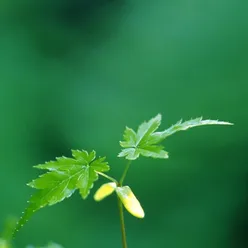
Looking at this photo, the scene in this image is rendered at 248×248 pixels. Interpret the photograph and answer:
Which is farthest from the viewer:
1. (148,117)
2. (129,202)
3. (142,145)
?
(148,117)

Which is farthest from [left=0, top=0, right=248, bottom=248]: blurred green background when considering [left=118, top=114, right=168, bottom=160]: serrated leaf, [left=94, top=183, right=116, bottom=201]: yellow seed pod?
[left=94, top=183, right=116, bottom=201]: yellow seed pod

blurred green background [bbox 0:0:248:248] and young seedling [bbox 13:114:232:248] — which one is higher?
blurred green background [bbox 0:0:248:248]

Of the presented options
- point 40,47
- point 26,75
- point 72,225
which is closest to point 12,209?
point 72,225

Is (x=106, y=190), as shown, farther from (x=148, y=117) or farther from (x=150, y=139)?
(x=148, y=117)

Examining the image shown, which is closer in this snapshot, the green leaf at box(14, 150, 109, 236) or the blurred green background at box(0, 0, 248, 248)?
the green leaf at box(14, 150, 109, 236)

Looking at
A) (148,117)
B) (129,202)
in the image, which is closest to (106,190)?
(129,202)

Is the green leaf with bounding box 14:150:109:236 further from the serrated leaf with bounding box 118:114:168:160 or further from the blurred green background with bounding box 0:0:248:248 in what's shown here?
the blurred green background with bounding box 0:0:248:248

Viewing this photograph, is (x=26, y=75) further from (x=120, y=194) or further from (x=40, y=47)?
(x=120, y=194)
